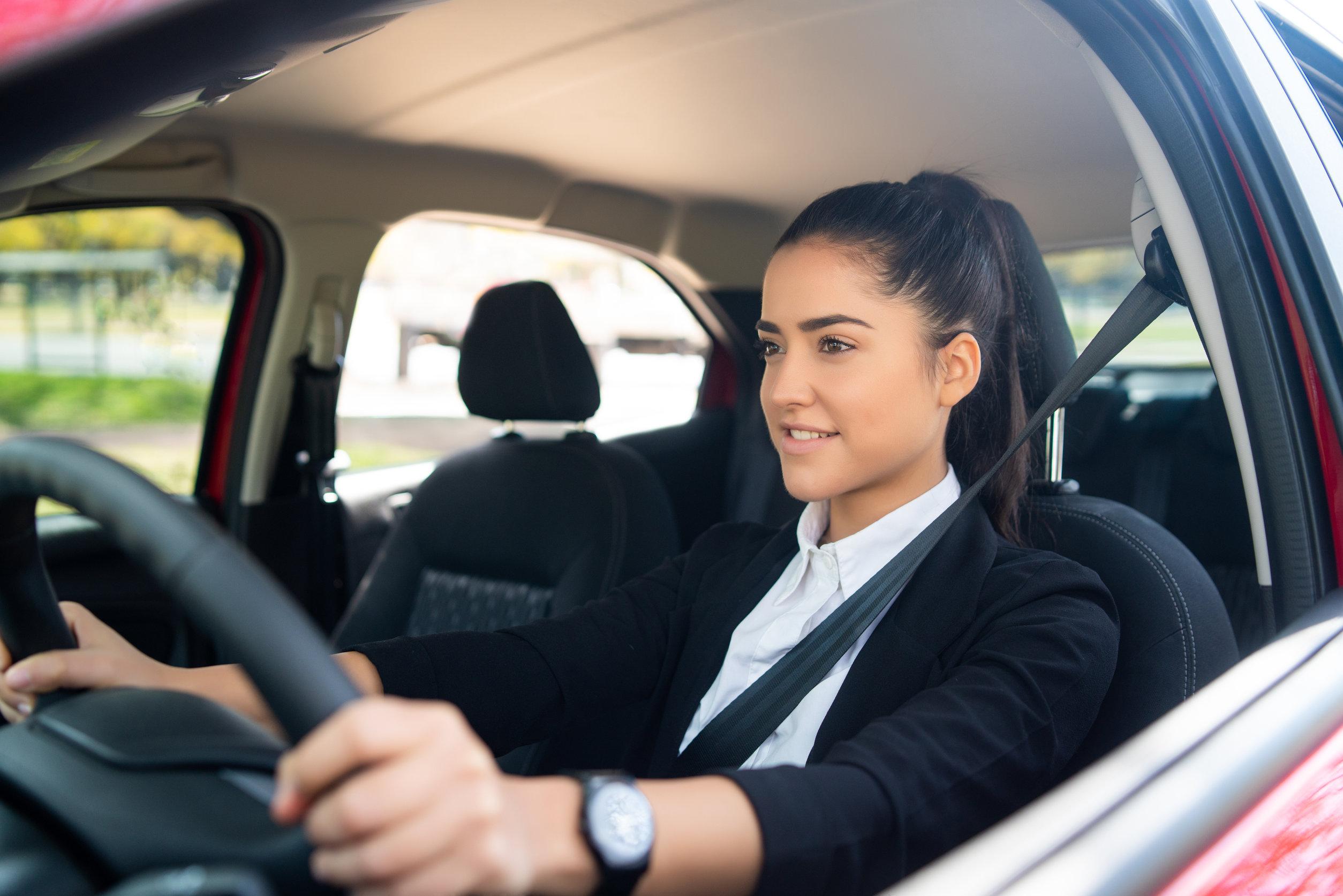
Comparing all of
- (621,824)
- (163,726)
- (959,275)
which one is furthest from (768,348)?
(163,726)

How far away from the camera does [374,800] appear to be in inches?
19.7

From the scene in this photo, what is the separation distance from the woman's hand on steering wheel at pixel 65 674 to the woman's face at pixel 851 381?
2.26ft

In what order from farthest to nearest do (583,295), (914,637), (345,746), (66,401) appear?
(66,401), (583,295), (914,637), (345,746)

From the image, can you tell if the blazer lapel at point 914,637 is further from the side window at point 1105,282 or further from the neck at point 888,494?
the side window at point 1105,282

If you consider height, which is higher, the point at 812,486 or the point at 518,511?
the point at 812,486

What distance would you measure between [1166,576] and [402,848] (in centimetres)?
100

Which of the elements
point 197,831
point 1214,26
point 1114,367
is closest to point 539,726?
point 197,831

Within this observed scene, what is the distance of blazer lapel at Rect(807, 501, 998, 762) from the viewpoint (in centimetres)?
110

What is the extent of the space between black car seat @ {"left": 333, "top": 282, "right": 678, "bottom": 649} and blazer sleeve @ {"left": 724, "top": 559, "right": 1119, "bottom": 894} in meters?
1.00

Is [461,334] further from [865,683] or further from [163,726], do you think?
[163,726]

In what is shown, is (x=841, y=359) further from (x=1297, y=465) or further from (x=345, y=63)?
(x=345, y=63)

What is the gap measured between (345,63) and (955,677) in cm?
138

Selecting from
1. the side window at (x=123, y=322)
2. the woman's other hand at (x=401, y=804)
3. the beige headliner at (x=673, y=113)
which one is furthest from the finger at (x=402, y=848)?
the beige headliner at (x=673, y=113)

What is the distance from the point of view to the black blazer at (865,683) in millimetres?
834
